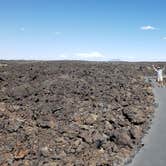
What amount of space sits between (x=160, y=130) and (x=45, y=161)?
7.41 meters

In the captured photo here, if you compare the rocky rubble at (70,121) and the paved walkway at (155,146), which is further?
the paved walkway at (155,146)

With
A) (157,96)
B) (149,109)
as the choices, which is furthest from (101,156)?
(157,96)

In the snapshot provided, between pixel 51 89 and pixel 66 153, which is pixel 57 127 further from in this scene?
pixel 51 89

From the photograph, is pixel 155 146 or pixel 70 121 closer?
pixel 155 146

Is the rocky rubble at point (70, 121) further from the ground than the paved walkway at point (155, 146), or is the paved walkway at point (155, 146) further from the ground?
the rocky rubble at point (70, 121)

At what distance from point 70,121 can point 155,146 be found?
433cm

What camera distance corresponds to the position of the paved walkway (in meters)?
15.3

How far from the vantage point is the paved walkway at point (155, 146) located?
15.3 meters

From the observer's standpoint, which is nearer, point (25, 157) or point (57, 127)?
point (25, 157)

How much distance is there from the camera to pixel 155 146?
17031mm

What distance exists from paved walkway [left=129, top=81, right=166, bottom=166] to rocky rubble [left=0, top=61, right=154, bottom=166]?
411mm

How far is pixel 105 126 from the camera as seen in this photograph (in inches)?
735

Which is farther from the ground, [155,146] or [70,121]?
[70,121]

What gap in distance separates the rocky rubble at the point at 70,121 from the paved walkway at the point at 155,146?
0.41 metres
